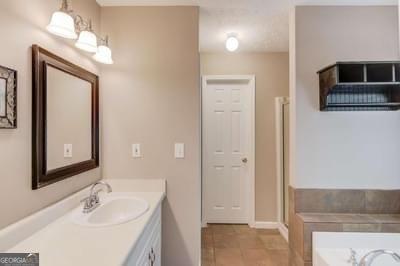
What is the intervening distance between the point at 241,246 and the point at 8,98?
275 cm

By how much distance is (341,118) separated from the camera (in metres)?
2.21

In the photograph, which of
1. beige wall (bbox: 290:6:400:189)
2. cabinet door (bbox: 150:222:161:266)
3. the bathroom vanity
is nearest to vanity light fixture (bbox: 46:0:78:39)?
the bathroom vanity

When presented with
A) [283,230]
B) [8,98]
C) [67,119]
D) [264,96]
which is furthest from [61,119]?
[283,230]

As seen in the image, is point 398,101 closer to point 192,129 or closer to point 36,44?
point 192,129

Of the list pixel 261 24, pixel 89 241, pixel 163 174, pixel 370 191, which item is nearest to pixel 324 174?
pixel 370 191

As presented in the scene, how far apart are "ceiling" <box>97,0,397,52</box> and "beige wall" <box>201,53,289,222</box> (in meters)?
0.21

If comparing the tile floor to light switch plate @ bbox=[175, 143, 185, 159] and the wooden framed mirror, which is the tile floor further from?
the wooden framed mirror

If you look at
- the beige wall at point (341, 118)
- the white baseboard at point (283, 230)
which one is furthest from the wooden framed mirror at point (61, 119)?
the white baseboard at point (283, 230)

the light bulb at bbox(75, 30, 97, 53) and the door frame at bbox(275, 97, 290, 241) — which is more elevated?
the light bulb at bbox(75, 30, 97, 53)

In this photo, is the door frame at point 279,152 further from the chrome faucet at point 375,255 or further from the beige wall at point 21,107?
the beige wall at point 21,107

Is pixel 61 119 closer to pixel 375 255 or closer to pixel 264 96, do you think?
pixel 375 255

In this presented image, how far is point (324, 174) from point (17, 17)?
242 centimetres

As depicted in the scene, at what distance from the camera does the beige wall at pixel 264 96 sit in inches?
138

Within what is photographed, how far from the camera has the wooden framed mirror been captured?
4.55 feet
